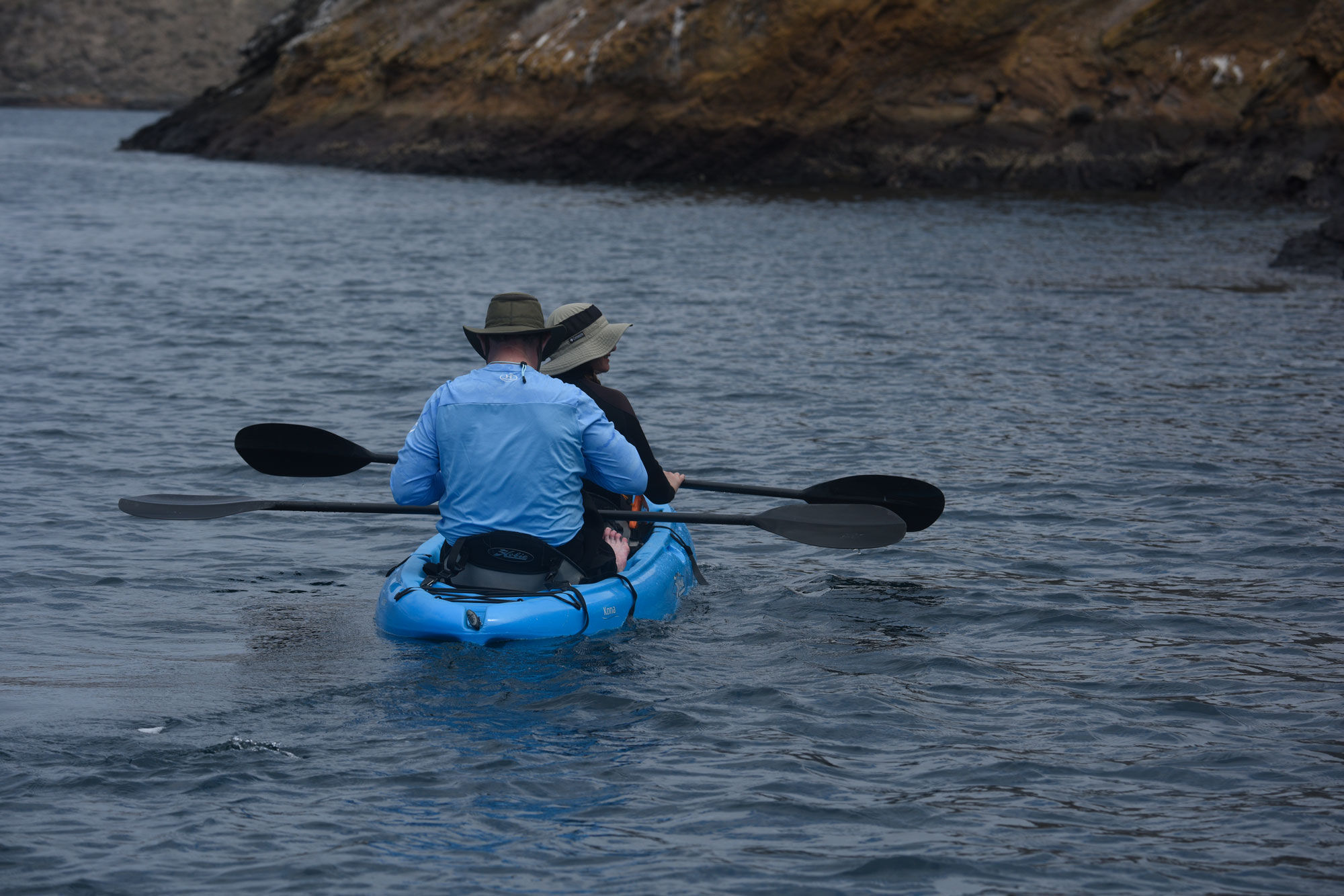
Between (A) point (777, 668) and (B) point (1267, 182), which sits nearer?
(A) point (777, 668)

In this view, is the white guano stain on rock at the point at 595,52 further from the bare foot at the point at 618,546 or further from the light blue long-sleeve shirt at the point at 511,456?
the light blue long-sleeve shirt at the point at 511,456

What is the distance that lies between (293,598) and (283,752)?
252 cm

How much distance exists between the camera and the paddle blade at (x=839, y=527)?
26.5ft

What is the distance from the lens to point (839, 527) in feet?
26.5

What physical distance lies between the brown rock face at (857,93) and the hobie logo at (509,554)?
2900cm

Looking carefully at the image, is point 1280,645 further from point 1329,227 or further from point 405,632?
point 1329,227

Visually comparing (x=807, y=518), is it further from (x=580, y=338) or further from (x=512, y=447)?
(x=512, y=447)

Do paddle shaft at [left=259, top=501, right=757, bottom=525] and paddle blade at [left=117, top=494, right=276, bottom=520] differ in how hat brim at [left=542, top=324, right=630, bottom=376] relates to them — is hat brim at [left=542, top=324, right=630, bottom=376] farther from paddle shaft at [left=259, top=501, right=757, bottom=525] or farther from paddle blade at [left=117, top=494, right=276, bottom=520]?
paddle blade at [left=117, top=494, right=276, bottom=520]

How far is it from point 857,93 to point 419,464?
3492 cm

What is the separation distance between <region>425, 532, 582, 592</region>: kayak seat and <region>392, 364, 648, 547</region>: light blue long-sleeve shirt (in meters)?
0.05

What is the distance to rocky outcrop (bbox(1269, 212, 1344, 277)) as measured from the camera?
21578mm

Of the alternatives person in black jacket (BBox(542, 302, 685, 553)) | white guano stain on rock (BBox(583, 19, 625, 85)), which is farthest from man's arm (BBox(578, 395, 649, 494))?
white guano stain on rock (BBox(583, 19, 625, 85))

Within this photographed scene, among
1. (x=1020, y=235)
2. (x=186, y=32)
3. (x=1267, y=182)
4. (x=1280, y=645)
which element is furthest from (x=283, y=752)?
(x=186, y=32)

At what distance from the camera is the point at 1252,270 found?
21656 millimetres
